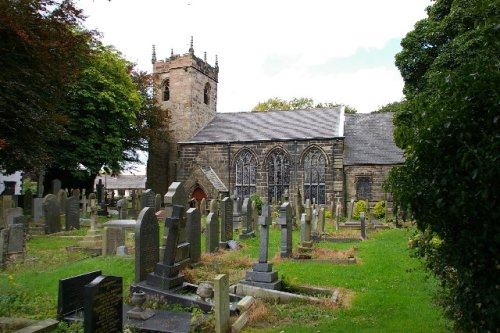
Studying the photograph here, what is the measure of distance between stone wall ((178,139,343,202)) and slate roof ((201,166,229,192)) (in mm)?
295

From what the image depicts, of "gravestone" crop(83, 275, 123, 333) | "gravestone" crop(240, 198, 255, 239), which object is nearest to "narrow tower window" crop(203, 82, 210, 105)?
"gravestone" crop(240, 198, 255, 239)

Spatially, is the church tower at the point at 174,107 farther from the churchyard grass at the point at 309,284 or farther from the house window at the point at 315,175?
the churchyard grass at the point at 309,284

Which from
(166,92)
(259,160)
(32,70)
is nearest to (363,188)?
(259,160)

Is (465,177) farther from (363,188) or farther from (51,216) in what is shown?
(363,188)

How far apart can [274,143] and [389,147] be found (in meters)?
7.86

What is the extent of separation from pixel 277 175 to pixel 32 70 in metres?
19.0

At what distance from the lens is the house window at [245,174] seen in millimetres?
32094

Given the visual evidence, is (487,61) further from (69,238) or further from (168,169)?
(168,169)

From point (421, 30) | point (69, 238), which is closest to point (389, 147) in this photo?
point (421, 30)

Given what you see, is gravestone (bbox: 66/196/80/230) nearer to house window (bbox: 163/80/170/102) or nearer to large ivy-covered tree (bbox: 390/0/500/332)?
large ivy-covered tree (bbox: 390/0/500/332)

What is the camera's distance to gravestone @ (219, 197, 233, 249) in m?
14.9

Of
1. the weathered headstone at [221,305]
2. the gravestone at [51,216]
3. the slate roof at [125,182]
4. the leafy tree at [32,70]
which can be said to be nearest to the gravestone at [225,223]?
the gravestone at [51,216]

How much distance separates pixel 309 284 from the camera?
368 inches

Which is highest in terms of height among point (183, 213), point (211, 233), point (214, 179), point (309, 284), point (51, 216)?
point (214, 179)
